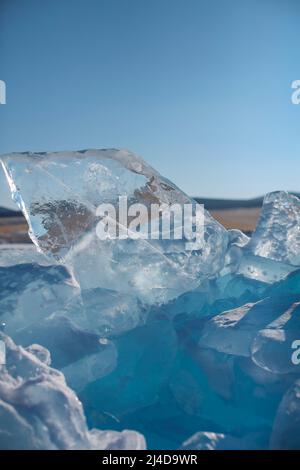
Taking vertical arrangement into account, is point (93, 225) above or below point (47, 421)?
above

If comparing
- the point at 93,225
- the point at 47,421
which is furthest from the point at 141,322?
the point at 47,421

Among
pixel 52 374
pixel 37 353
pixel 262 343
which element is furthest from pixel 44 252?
pixel 262 343

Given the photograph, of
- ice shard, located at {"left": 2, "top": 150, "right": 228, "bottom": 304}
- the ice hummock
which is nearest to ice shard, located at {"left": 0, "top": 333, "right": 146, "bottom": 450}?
the ice hummock

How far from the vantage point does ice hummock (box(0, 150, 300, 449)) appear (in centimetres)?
91

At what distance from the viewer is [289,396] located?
2.99ft

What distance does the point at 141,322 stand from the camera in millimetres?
1286

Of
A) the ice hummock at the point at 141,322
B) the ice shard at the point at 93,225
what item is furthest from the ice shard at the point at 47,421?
the ice shard at the point at 93,225

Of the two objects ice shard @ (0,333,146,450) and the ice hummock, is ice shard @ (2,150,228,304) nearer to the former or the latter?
the ice hummock

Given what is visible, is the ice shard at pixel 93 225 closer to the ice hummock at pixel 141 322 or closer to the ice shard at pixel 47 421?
the ice hummock at pixel 141 322

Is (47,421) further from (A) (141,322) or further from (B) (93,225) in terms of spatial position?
(B) (93,225)

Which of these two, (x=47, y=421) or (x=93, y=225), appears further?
(x=93, y=225)

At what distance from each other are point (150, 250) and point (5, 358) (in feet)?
1.85

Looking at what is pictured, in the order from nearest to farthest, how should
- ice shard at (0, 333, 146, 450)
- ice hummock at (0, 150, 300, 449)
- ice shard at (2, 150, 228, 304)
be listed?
ice shard at (0, 333, 146, 450) < ice hummock at (0, 150, 300, 449) < ice shard at (2, 150, 228, 304)

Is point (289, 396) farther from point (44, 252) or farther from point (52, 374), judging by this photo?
point (44, 252)
